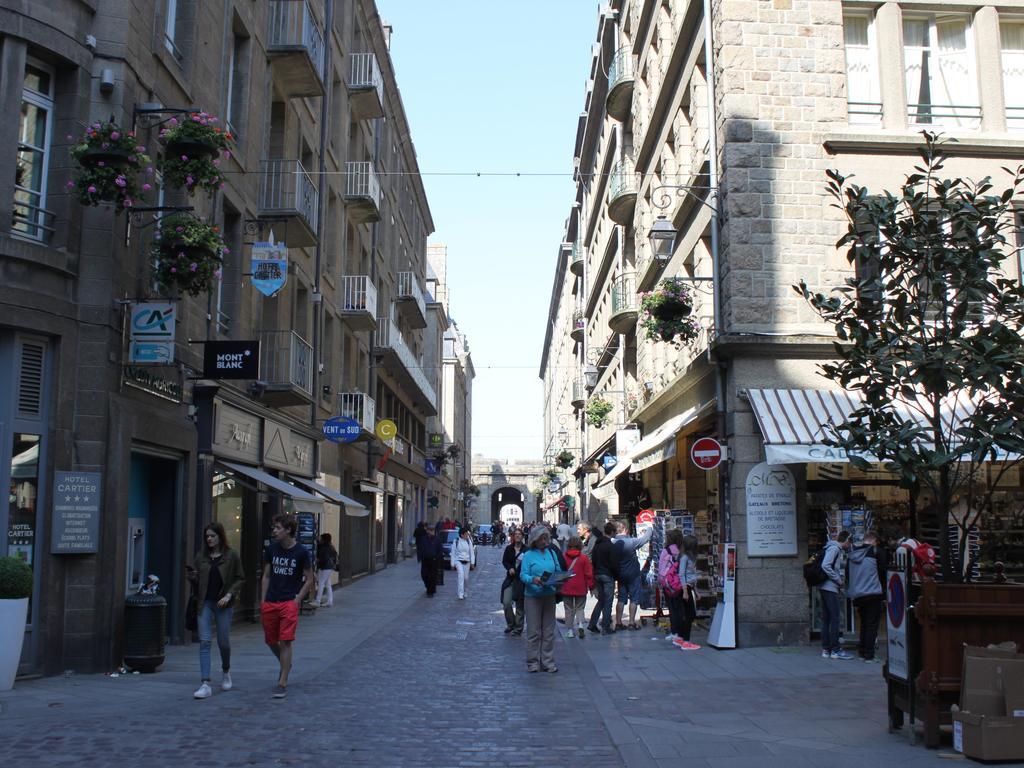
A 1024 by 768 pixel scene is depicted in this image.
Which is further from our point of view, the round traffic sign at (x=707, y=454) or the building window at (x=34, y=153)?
the round traffic sign at (x=707, y=454)

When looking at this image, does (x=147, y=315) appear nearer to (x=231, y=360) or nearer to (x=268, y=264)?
(x=231, y=360)

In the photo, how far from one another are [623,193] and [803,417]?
45.3 ft

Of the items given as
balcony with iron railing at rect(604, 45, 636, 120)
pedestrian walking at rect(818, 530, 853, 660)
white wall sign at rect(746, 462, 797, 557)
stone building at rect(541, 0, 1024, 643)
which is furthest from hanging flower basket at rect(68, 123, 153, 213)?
balcony with iron railing at rect(604, 45, 636, 120)

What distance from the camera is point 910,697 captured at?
26.7 feet

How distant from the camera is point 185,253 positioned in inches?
499

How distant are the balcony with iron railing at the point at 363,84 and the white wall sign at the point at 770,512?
19.1 m

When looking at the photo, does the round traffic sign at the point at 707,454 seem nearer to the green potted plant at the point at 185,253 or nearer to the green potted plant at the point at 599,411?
the green potted plant at the point at 185,253

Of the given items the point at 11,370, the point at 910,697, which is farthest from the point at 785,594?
the point at 11,370

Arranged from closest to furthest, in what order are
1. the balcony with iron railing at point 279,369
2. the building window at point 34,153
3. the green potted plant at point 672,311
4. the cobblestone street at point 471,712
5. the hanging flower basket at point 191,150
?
the cobblestone street at point 471,712 < the building window at point 34,153 < the hanging flower basket at point 191,150 < the green potted plant at point 672,311 < the balcony with iron railing at point 279,369

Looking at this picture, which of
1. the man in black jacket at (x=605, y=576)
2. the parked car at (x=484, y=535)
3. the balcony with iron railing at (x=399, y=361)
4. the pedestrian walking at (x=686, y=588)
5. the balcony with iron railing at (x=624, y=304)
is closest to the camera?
the pedestrian walking at (x=686, y=588)

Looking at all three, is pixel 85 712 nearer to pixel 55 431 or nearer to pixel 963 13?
pixel 55 431

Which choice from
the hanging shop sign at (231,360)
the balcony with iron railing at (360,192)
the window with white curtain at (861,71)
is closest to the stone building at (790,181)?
the window with white curtain at (861,71)

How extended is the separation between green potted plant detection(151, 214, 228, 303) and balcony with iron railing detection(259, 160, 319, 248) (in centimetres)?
610

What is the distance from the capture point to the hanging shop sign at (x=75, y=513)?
11.4 meters
